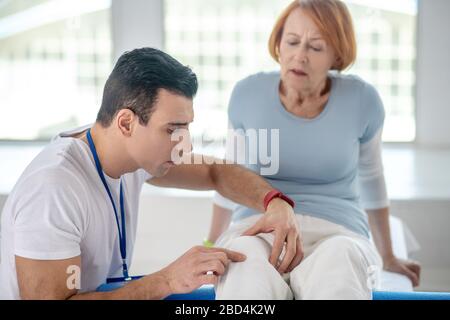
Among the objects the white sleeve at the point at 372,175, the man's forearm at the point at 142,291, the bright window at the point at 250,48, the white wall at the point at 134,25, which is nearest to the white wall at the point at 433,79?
the bright window at the point at 250,48

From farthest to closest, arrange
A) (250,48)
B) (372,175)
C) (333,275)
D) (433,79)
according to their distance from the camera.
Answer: (250,48) → (433,79) → (372,175) → (333,275)

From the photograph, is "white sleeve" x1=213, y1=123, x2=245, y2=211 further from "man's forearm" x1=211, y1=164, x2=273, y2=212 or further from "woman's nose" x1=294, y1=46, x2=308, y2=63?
"woman's nose" x1=294, y1=46, x2=308, y2=63

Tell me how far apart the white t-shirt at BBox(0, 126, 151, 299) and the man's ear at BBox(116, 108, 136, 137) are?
0.19 feet

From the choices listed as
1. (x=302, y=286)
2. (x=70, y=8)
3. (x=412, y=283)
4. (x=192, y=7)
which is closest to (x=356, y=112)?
(x=412, y=283)

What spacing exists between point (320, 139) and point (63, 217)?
50 cm

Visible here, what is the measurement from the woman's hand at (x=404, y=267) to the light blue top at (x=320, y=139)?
111 millimetres

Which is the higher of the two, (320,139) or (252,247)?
(320,139)

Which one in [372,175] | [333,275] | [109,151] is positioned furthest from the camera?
[372,175]

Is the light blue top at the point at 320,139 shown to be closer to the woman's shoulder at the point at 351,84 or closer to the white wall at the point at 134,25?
the woman's shoulder at the point at 351,84

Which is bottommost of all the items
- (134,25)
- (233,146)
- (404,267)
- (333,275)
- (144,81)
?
(404,267)

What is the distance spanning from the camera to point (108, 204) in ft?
3.26

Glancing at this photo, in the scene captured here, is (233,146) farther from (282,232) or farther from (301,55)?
(282,232)

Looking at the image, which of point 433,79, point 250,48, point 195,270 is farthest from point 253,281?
point 250,48

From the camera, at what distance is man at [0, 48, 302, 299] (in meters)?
0.88
